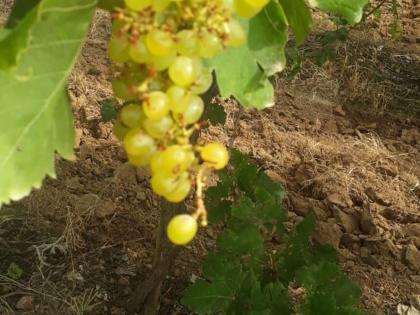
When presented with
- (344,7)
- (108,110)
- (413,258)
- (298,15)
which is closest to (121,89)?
(298,15)

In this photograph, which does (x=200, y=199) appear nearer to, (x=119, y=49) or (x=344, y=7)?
(x=119, y=49)

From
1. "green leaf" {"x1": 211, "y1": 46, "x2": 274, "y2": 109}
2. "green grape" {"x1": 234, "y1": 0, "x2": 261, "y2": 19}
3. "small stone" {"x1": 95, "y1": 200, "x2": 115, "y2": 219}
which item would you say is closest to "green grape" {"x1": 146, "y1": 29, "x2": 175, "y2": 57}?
"green grape" {"x1": 234, "y1": 0, "x2": 261, "y2": 19}

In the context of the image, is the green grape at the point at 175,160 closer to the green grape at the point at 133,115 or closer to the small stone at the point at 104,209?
the green grape at the point at 133,115

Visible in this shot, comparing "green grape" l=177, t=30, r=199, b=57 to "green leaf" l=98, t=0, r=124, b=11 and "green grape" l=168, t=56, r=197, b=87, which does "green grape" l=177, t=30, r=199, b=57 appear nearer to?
"green grape" l=168, t=56, r=197, b=87

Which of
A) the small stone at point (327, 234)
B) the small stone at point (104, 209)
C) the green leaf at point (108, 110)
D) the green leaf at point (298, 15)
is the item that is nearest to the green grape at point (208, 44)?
the green leaf at point (298, 15)

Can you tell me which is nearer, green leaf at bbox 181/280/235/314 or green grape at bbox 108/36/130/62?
green grape at bbox 108/36/130/62

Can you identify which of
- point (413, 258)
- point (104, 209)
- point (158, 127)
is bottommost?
point (413, 258)

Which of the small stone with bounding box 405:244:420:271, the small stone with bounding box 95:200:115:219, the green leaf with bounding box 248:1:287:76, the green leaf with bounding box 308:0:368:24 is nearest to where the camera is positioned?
the green leaf with bounding box 248:1:287:76

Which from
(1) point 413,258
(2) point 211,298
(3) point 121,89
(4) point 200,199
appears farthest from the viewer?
(1) point 413,258
